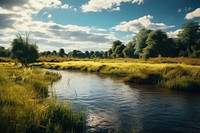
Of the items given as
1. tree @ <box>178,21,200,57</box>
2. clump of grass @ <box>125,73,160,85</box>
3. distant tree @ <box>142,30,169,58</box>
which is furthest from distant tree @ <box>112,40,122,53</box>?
clump of grass @ <box>125,73,160,85</box>

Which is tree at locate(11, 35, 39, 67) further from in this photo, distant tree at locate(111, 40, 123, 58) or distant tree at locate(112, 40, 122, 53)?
distant tree at locate(112, 40, 122, 53)

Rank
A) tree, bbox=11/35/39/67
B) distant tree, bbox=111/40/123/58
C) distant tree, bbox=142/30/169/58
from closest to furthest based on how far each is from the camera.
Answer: tree, bbox=11/35/39/67, distant tree, bbox=142/30/169/58, distant tree, bbox=111/40/123/58

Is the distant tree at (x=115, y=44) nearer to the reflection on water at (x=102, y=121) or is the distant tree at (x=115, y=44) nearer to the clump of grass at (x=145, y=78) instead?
the clump of grass at (x=145, y=78)

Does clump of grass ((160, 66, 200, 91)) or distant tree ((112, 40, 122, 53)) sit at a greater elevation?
distant tree ((112, 40, 122, 53))

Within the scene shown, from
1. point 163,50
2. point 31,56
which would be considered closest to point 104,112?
point 31,56

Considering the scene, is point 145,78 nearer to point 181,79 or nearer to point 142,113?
point 181,79

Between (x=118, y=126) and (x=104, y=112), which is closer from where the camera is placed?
(x=118, y=126)

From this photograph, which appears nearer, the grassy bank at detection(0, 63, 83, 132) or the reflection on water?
the grassy bank at detection(0, 63, 83, 132)

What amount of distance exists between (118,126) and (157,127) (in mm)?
2496

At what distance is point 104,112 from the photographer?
18.2 metres

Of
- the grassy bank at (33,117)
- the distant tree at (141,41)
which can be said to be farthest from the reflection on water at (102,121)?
the distant tree at (141,41)

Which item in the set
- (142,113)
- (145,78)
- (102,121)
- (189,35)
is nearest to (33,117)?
(102,121)

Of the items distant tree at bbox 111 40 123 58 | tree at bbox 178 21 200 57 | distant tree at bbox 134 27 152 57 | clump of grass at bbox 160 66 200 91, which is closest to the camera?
clump of grass at bbox 160 66 200 91

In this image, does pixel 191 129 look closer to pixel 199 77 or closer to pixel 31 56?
pixel 199 77
